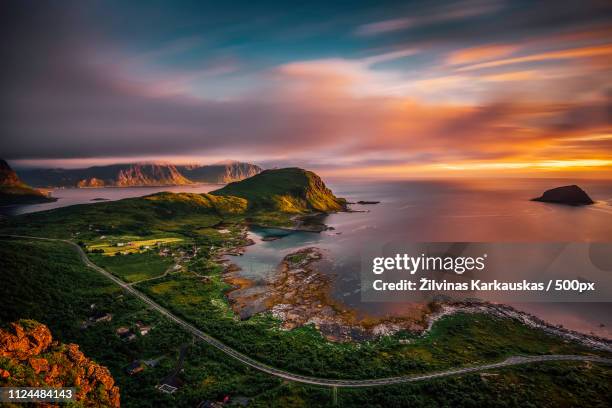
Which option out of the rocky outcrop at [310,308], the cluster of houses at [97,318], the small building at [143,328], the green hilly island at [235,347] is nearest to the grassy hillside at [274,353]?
the green hilly island at [235,347]

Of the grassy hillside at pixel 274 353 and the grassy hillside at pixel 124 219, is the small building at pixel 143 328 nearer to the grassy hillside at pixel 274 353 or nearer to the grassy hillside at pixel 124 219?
the grassy hillside at pixel 274 353

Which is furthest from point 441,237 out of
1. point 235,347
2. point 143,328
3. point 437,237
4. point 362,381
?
point 143,328

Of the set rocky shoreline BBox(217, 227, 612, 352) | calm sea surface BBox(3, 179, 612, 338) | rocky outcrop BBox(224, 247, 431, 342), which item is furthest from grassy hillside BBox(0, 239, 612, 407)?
calm sea surface BBox(3, 179, 612, 338)

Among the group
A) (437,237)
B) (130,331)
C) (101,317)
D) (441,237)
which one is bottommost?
(130,331)

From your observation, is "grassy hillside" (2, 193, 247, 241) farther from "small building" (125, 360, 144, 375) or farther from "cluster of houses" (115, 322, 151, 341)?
"small building" (125, 360, 144, 375)

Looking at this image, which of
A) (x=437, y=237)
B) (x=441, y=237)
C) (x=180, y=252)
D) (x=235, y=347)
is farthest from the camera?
(x=437, y=237)

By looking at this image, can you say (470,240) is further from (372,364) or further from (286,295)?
(372,364)

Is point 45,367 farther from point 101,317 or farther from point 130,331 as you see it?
point 101,317
